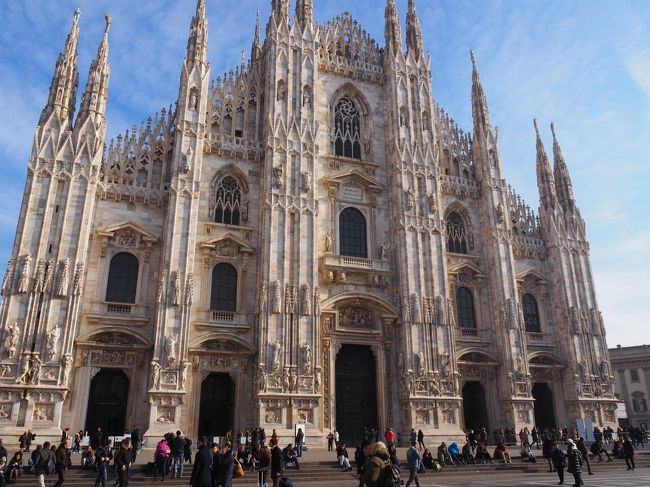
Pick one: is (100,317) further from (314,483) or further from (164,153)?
(314,483)

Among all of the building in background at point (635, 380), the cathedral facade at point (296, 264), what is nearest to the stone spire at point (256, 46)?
the cathedral facade at point (296, 264)

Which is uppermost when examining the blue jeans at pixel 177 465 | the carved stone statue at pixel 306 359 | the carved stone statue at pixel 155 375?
the carved stone statue at pixel 306 359

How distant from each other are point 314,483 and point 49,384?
460 inches

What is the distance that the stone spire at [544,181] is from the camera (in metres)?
35.2

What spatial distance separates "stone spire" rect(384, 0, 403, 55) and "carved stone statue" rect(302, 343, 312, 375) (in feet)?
64.8

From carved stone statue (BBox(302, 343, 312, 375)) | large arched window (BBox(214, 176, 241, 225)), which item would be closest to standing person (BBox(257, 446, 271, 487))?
carved stone statue (BBox(302, 343, 312, 375))

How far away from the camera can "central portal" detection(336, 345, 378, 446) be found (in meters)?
26.8

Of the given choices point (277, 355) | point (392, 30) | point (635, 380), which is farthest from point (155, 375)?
point (635, 380)

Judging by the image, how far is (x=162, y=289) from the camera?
24.1m

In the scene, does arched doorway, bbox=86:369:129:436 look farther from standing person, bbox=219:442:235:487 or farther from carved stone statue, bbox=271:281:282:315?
standing person, bbox=219:442:235:487

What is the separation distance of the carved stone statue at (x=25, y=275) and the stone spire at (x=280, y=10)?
1877 cm

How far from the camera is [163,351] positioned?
23328mm

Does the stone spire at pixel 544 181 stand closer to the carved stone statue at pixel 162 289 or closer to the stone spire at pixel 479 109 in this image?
the stone spire at pixel 479 109

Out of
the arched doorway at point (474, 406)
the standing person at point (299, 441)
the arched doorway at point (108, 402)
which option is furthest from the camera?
the arched doorway at point (474, 406)
